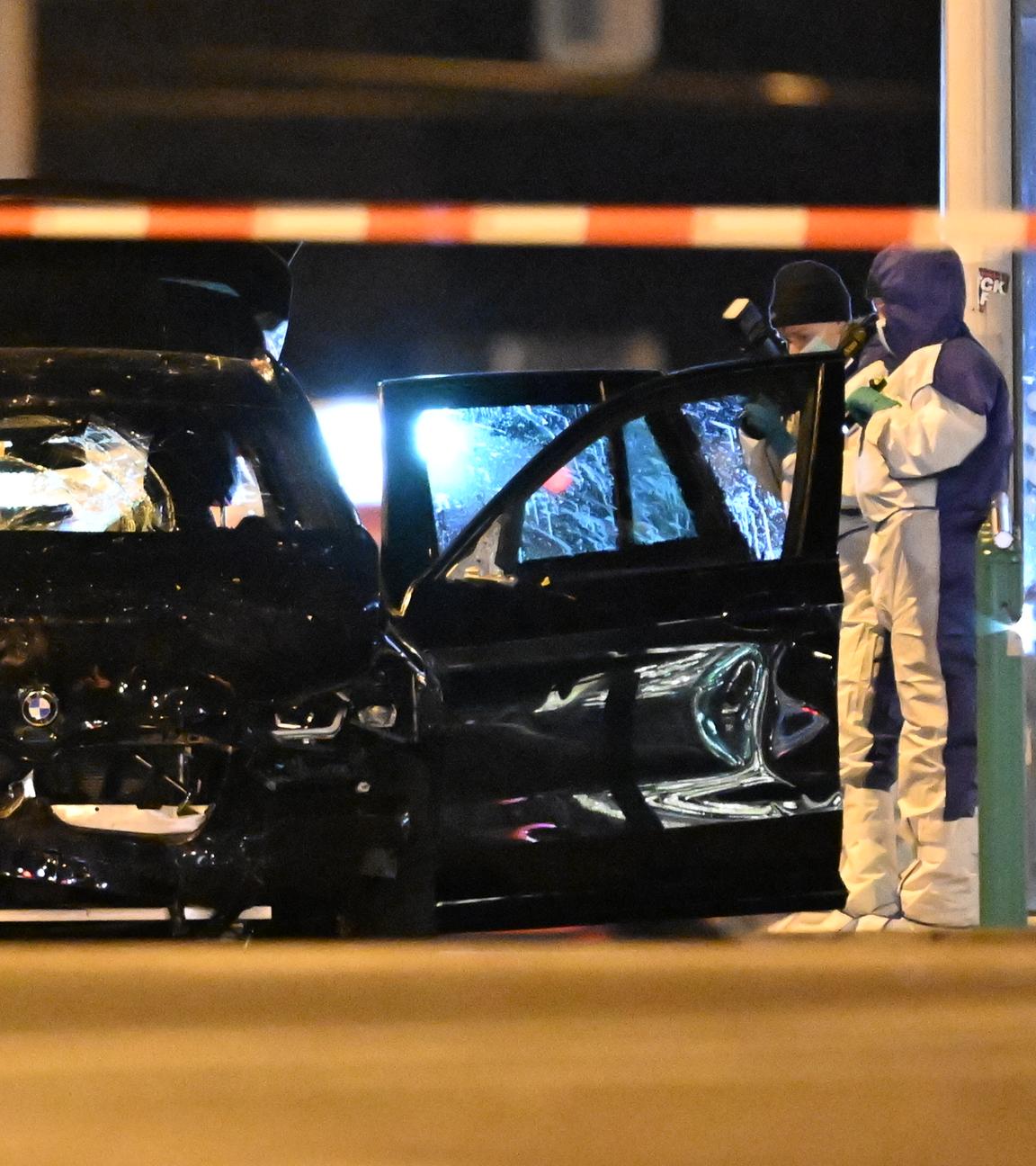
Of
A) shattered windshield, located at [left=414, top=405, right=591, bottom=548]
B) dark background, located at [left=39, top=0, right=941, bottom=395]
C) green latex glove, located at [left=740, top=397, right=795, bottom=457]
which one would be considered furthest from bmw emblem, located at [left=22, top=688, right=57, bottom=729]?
dark background, located at [left=39, top=0, right=941, bottom=395]

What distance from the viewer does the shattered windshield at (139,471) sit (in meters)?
6.34

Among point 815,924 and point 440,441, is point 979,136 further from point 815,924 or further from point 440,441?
point 815,924

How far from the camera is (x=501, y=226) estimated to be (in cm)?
709

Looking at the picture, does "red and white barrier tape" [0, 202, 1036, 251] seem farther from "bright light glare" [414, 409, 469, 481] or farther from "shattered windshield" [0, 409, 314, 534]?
"bright light glare" [414, 409, 469, 481]

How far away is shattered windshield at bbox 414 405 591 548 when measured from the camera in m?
6.62

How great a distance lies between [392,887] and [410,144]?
33.4 ft

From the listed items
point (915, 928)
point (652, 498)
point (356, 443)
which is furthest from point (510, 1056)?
point (356, 443)

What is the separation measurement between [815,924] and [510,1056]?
3.04 metres

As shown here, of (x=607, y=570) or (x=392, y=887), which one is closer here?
(x=392, y=887)

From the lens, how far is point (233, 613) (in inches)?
219

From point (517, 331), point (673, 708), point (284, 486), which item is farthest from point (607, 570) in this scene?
point (517, 331)

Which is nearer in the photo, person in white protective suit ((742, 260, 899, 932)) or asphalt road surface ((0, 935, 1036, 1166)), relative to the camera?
asphalt road surface ((0, 935, 1036, 1166))

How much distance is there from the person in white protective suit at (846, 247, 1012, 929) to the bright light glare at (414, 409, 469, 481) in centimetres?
140

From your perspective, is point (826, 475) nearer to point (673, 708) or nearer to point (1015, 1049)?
point (673, 708)
